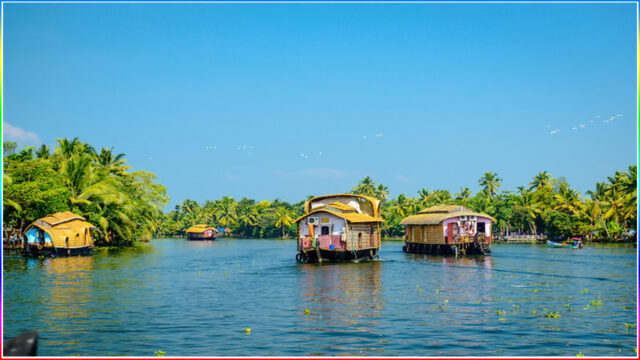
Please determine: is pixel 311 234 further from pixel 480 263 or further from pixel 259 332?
pixel 259 332

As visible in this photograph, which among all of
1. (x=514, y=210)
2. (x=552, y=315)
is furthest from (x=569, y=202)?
(x=552, y=315)

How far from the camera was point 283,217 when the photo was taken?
147m

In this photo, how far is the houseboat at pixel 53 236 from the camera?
51.4 meters

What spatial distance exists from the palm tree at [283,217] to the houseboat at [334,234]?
9567 centimetres

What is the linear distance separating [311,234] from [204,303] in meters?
23.3

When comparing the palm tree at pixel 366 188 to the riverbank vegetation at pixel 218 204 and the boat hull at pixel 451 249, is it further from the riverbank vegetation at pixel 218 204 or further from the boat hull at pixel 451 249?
the boat hull at pixel 451 249

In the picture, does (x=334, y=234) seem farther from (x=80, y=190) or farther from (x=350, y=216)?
(x=80, y=190)

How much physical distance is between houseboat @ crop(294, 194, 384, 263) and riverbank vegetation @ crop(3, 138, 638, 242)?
24.6 metres

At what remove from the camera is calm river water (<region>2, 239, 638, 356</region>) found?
53.0ft

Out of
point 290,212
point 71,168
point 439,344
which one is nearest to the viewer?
point 439,344

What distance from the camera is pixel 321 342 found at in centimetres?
1664

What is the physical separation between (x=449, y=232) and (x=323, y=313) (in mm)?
39639

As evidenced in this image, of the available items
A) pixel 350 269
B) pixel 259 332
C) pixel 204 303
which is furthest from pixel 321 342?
pixel 350 269

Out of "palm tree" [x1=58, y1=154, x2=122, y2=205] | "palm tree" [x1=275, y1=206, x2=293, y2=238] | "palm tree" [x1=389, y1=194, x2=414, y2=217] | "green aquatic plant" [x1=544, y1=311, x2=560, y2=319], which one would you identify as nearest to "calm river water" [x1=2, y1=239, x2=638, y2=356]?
"green aquatic plant" [x1=544, y1=311, x2=560, y2=319]
